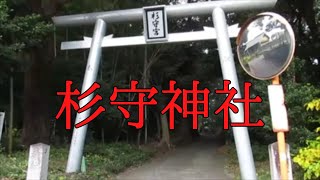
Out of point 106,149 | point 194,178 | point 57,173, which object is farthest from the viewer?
point 106,149

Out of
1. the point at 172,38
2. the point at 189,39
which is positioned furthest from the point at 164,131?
the point at 189,39

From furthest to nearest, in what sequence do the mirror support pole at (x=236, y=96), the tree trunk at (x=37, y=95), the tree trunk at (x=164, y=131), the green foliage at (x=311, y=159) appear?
the tree trunk at (x=164, y=131), the tree trunk at (x=37, y=95), the mirror support pole at (x=236, y=96), the green foliage at (x=311, y=159)

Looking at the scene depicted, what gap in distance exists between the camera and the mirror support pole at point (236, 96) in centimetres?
1089

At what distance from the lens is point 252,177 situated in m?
10.8

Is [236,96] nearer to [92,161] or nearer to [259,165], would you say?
[259,165]

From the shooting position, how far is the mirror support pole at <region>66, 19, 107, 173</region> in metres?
12.2

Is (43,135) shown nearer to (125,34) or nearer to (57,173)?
(57,173)

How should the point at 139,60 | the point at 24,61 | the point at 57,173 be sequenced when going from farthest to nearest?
the point at 139,60 < the point at 24,61 < the point at 57,173

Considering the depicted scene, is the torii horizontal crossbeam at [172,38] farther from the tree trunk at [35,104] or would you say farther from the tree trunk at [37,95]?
the tree trunk at [35,104]

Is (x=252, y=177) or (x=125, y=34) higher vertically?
(x=125, y=34)

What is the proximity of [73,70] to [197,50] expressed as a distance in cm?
1019

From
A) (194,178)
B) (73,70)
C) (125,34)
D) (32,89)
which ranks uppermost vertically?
(125,34)

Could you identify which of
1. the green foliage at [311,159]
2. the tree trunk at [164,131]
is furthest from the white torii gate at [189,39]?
the tree trunk at [164,131]

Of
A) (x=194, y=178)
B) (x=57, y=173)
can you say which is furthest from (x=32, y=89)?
(x=194, y=178)
